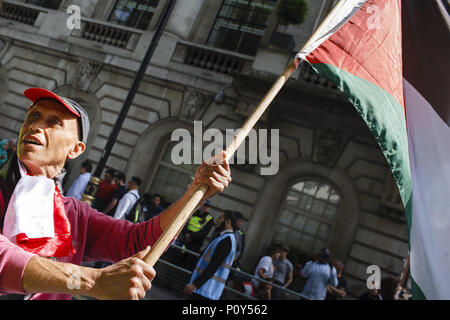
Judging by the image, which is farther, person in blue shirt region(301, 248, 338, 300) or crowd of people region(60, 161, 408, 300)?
person in blue shirt region(301, 248, 338, 300)

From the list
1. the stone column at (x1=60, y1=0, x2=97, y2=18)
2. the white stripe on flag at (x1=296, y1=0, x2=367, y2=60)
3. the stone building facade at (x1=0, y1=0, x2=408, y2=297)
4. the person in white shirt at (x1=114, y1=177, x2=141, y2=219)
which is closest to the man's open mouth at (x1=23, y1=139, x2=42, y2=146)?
the white stripe on flag at (x1=296, y1=0, x2=367, y2=60)

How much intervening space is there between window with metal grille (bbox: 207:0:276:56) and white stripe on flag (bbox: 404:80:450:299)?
10552 mm

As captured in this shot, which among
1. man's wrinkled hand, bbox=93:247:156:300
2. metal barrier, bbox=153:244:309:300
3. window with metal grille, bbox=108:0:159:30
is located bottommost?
metal barrier, bbox=153:244:309:300

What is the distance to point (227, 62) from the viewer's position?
1220 cm

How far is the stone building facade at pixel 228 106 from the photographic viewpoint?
10156mm

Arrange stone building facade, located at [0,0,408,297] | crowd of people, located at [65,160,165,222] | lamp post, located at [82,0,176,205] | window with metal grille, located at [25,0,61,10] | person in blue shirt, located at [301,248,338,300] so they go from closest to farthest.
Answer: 1. lamp post, located at [82,0,176,205]
2. person in blue shirt, located at [301,248,338,300]
3. crowd of people, located at [65,160,165,222]
4. stone building facade, located at [0,0,408,297]
5. window with metal grille, located at [25,0,61,10]

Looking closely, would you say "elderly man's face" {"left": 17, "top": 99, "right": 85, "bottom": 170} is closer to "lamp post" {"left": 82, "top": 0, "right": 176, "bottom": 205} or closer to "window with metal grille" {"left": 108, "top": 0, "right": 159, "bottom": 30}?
"lamp post" {"left": 82, "top": 0, "right": 176, "bottom": 205}

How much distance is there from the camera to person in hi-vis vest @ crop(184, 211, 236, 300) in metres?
5.08

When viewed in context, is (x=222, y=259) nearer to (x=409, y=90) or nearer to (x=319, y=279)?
(x=319, y=279)

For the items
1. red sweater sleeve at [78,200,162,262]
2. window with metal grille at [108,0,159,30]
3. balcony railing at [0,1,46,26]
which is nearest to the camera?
red sweater sleeve at [78,200,162,262]

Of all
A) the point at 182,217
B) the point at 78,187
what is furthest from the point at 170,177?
the point at 182,217

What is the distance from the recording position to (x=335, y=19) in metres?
2.76

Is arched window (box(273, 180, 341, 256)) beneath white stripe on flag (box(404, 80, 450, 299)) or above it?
above
